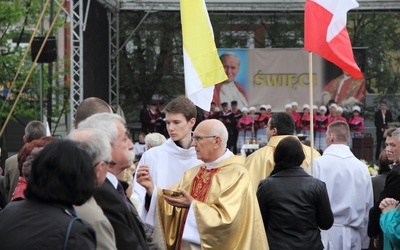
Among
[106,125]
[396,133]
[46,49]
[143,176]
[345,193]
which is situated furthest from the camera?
[46,49]

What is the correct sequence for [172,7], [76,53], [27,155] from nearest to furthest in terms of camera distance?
[27,155] → [76,53] → [172,7]

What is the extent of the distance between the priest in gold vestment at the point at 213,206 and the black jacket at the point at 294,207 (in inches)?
31.2

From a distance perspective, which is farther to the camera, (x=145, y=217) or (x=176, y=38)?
(x=176, y=38)

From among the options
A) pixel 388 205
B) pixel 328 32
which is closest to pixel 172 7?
pixel 328 32

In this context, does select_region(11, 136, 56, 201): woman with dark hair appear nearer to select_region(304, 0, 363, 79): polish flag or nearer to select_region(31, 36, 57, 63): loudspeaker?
select_region(304, 0, 363, 79): polish flag

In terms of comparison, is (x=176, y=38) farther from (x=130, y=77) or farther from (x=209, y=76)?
(x=209, y=76)

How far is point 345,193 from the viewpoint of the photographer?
9031 millimetres

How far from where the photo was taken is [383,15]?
28844 mm

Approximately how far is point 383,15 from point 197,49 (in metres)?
20.9

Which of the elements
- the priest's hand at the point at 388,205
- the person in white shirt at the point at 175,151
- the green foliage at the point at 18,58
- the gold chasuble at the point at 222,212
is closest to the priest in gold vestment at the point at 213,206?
the gold chasuble at the point at 222,212

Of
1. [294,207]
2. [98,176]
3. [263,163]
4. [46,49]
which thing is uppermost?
[46,49]

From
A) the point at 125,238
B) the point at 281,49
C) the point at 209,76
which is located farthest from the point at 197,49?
the point at 281,49

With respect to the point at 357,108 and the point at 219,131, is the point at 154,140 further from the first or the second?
the point at 357,108

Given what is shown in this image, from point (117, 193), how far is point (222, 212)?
2.19 metres
